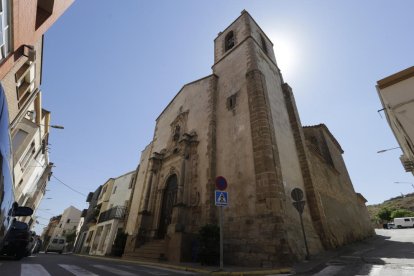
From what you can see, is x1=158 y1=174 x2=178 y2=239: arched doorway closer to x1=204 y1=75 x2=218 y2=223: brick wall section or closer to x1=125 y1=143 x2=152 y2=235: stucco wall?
x1=125 y1=143 x2=152 y2=235: stucco wall

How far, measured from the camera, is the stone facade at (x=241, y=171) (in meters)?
7.80

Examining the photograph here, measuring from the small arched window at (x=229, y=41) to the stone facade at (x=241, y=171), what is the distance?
69mm

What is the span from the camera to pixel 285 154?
9.93 metres

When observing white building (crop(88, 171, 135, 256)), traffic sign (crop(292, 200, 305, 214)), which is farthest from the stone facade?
white building (crop(88, 171, 135, 256))

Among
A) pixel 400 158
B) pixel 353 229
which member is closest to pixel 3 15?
pixel 353 229

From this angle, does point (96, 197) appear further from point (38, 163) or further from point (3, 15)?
point (3, 15)

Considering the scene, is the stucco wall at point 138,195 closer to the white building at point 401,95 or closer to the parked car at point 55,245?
the parked car at point 55,245

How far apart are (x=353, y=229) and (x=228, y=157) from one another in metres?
10.5

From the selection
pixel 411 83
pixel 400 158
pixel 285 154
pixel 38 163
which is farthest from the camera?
pixel 38 163

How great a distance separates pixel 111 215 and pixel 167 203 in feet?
39.2

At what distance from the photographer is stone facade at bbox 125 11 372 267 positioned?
307 inches

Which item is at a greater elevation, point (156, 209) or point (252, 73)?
point (252, 73)

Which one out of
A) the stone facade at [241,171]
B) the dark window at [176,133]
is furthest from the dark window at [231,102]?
the dark window at [176,133]

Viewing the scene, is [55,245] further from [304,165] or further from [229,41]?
[229,41]
